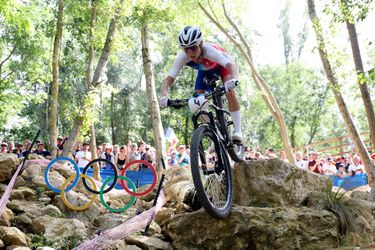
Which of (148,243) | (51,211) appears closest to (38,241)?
(51,211)

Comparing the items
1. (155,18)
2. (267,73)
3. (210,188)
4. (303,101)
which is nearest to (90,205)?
(210,188)

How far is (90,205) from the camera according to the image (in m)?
8.21

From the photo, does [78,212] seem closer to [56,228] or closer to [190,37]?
[56,228]

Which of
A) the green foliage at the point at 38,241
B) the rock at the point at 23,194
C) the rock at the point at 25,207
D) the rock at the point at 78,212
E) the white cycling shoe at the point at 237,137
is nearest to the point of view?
the white cycling shoe at the point at 237,137

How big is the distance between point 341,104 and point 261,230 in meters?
7.78

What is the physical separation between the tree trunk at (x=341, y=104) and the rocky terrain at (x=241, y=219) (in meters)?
3.83

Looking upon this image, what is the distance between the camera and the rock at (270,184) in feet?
19.6

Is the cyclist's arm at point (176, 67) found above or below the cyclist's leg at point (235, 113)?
above

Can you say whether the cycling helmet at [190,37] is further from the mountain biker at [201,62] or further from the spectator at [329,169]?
the spectator at [329,169]

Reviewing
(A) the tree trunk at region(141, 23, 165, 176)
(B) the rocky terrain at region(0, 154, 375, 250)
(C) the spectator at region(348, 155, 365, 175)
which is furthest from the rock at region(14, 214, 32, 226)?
(C) the spectator at region(348, 155, 365, 175)

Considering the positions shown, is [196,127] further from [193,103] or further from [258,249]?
[258,249]

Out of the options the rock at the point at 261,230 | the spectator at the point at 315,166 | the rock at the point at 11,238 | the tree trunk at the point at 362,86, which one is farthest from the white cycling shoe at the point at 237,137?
the spectator at the point at 315,166

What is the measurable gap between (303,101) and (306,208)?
32.7 m

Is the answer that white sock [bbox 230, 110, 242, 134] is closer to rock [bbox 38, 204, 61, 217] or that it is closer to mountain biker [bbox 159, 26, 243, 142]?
A: mountain biker [bbox 159, 26, 243, 142]
